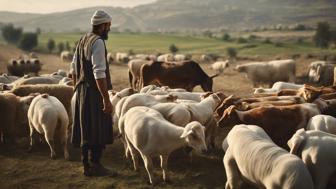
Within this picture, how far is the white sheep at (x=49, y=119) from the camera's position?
7973 mm

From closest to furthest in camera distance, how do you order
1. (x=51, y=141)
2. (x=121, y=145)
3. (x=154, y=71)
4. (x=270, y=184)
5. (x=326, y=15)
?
(x=270, y=184)
(x=51, y=141)
(x=121, y=145)
(x=154, y=71)
(x=326, y=15)

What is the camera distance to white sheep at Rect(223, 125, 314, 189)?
190 inches

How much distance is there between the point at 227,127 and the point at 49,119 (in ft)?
11.6

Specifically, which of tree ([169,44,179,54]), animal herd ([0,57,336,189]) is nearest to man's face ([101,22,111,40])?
animal herd ([0,57,336,189])

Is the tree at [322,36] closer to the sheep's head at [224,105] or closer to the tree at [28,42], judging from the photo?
the tree at [28,42]

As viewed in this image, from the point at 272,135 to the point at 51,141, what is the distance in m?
4.23

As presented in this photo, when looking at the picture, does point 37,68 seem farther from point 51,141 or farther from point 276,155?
point 276,155

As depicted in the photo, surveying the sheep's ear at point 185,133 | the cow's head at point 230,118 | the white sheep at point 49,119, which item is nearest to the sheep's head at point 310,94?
the cow's head at point 230,118

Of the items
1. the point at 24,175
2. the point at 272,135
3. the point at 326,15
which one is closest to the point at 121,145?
the point at 24,175

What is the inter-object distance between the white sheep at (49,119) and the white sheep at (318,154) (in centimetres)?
448

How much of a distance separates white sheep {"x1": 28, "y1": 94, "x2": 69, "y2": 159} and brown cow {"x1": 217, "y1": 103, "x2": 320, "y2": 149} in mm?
3203

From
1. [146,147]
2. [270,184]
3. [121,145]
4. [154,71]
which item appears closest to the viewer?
[270,184]

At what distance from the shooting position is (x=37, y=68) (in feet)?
82.9

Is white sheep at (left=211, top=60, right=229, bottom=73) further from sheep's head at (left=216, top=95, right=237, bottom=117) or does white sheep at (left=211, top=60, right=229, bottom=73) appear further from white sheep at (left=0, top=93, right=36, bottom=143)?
white sheep at (left=0, top=93, right=36, bottom=143)
